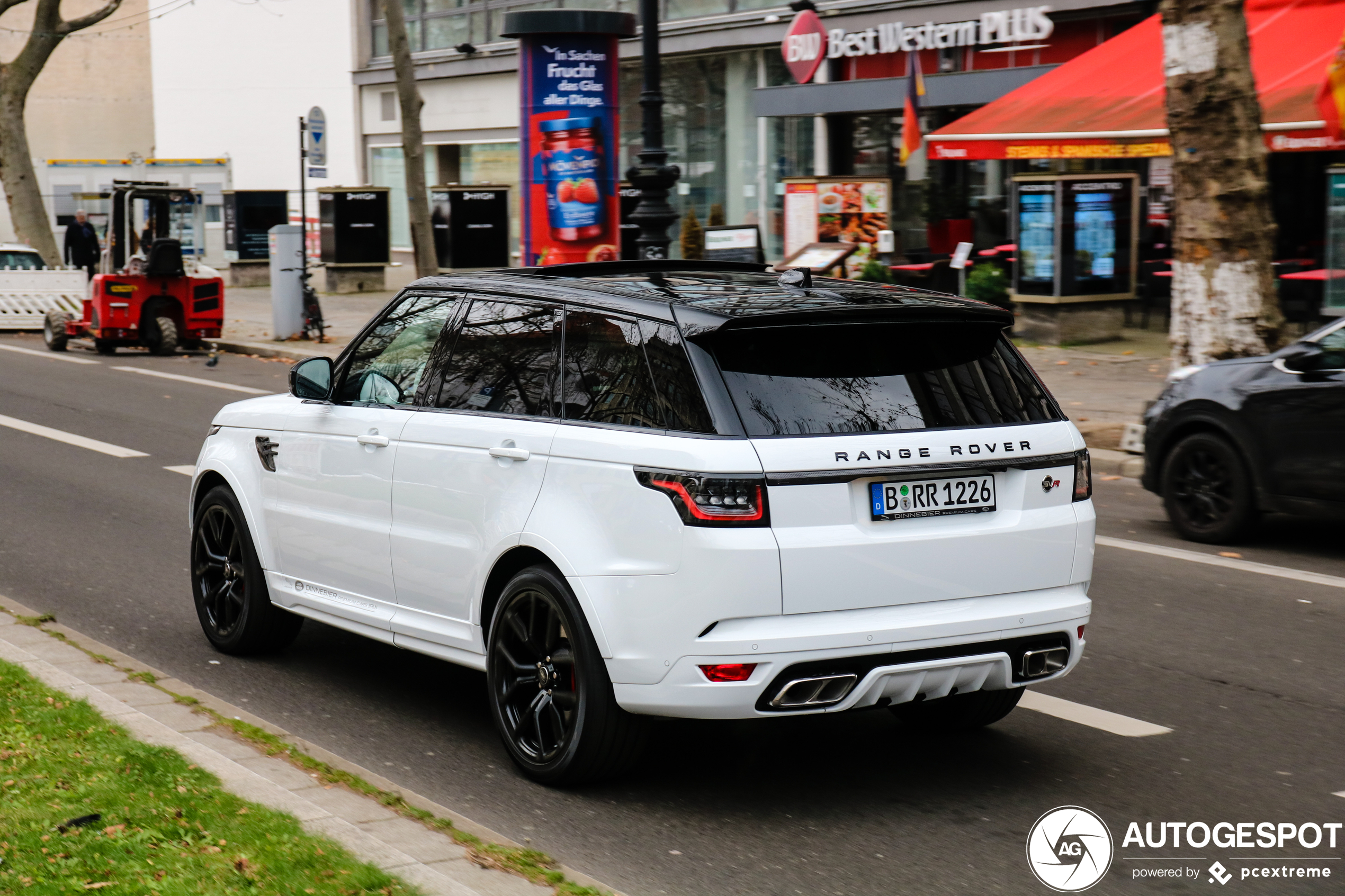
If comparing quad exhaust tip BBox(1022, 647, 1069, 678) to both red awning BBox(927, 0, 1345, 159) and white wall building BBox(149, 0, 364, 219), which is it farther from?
white wall building BBox(149, 0, 364, 219)

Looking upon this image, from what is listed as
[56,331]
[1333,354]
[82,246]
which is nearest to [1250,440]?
[1333,354]

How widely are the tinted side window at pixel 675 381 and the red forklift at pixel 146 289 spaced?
61.8 ft

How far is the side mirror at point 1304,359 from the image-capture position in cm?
892

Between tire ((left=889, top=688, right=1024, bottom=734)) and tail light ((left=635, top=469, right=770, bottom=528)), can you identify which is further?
tire ((left=889, top=688, right=1024, bottom=734))

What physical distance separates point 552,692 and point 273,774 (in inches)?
35.0

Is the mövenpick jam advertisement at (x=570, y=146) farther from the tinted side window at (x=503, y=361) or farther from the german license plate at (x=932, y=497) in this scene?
the german license plate at (x=932, y=497)

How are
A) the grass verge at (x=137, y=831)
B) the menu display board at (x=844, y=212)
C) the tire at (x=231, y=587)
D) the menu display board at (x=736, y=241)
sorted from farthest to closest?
the menu display board at (x=844, y=212) → the menu display board at (x=736, y=241) → the tire at (x=231, y=587) → the grass verge at (x=137, y=831)

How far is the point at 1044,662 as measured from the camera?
4.98 metres

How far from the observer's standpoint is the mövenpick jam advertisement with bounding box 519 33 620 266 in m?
20.8

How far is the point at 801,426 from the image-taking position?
4.66 m

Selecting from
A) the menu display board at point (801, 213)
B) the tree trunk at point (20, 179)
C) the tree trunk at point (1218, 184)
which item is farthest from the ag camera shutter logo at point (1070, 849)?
the tree trunk at point (20, 179)

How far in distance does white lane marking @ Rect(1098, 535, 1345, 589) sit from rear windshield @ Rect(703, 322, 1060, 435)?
4.01 metres

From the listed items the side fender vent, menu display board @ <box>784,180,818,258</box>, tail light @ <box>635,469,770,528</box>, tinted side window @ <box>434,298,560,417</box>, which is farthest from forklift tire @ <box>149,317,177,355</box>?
tail light @ <box>635,469,770,528</box>

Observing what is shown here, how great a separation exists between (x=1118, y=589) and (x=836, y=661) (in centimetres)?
410
